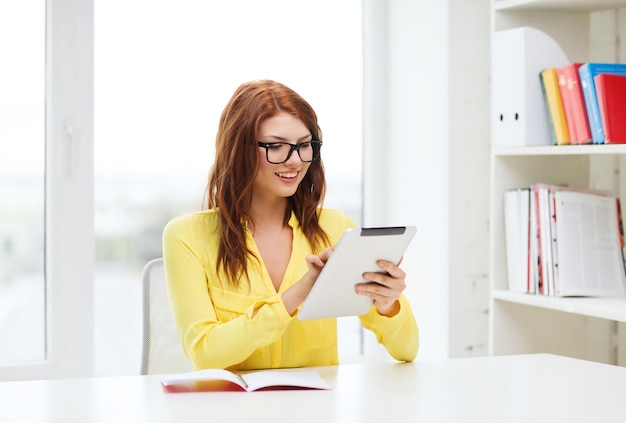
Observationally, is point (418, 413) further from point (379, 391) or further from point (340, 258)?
point (340, 258)

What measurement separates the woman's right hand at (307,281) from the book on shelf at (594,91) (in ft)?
3.30

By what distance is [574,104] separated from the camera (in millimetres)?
2439

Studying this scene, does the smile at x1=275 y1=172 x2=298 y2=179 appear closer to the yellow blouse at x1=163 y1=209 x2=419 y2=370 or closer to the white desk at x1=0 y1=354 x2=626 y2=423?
the yellow blouse at x1=163 y1=209 x2=419 y2=370

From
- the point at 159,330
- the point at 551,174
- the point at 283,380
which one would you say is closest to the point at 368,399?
the point at 283,380

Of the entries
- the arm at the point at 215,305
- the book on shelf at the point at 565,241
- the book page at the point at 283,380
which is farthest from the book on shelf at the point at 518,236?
the book page at the point at 283,380

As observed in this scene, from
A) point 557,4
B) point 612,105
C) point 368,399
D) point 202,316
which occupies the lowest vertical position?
point 368,399

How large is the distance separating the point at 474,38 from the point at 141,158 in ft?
3.98

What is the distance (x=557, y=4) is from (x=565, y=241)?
0.73 metres

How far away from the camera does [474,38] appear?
2936mm

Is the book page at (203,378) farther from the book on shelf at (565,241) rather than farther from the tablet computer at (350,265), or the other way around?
the book on shelf at (565,241)

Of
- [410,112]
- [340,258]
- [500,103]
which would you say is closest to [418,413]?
[340,258]

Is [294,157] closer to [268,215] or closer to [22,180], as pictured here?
[268,215]

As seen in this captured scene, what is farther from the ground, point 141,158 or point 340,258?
point 141,158

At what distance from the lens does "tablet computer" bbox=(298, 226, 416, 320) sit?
64.8 inches
